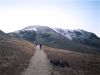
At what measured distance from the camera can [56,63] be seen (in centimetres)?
2855

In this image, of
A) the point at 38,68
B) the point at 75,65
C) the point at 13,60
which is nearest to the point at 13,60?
the point at 13,60

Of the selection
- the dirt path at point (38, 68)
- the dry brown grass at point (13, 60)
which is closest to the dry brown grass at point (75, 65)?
the dirt path at point (38, 68)

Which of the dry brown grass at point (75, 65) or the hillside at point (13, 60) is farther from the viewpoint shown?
the dry brown grass at point (75, 65)

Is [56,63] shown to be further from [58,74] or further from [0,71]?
[0,71]

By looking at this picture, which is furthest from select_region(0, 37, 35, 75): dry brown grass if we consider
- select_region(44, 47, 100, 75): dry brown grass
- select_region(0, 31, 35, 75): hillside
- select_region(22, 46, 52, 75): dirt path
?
select_region(44, 47, 100, 75): dry brown grass

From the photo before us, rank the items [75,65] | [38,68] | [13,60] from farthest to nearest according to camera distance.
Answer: [75,65]
[13,60]
[38,68]

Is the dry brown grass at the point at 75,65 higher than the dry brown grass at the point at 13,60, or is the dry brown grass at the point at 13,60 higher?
the dry brown grass at the point at 13,60

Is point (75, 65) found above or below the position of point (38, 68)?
below

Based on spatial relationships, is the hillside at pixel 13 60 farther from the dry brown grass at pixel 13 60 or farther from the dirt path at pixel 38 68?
the dirt path at pixel 38 68

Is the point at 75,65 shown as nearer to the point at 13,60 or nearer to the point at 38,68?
the point at 38,68

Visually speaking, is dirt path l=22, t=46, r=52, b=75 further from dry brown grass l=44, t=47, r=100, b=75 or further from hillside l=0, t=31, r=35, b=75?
dry brown grass l=44, t=47, r=100, b=75

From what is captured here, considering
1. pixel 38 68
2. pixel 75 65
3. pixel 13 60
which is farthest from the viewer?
pixel 75 65

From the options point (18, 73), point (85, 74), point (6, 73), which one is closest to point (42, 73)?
point (18, 73)

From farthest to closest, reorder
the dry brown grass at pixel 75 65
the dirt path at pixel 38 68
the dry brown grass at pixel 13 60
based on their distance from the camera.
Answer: the dry brown grass at pixel 75 65 < the dry brown grass at pixel 13 60 < the dirt path at pixel 38 68
